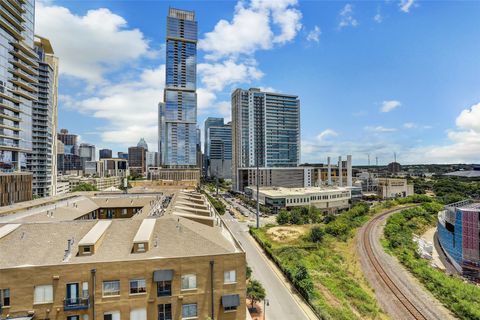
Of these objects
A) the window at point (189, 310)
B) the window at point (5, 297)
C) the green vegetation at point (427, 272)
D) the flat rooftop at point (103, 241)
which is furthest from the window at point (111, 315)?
the green vegetation at point (427, 272)

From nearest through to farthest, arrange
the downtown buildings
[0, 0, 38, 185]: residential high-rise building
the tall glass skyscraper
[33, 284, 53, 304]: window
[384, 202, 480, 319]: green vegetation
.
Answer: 1. [33, 284, 53, 304]: window
2. [384, 202, 480, 319]: green vegetation
3. the downtown buildings
4. [0, 0, 38, 185]: residential high-rise building
5. the tall glass skyscraper

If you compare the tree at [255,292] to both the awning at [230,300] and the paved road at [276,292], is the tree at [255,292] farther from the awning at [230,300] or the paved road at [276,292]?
the awning at [230,300]

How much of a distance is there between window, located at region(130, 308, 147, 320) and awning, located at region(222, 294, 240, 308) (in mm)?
6515

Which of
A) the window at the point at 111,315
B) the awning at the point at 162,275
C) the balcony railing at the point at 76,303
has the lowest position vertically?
the window at the point at 111,315

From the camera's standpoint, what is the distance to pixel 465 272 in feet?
151

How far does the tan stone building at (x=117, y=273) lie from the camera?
68.2 feet

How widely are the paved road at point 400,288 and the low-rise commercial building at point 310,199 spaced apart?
5137 cm

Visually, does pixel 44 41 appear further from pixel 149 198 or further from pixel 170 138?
pixel 149 198

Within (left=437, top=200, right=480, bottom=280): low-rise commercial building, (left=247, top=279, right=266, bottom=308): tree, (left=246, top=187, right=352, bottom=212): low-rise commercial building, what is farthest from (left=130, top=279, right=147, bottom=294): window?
(left=246, top=187, right=352, bottom=212): low-rise commercial building

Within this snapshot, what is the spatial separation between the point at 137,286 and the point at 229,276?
7.66 m

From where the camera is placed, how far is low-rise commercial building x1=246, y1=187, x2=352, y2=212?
105 metres

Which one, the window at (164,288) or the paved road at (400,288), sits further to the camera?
the paved road at (400,288)

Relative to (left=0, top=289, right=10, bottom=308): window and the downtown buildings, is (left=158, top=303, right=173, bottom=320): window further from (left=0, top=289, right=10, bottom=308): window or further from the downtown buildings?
the downtown buildings

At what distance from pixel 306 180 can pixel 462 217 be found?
4206 inches
